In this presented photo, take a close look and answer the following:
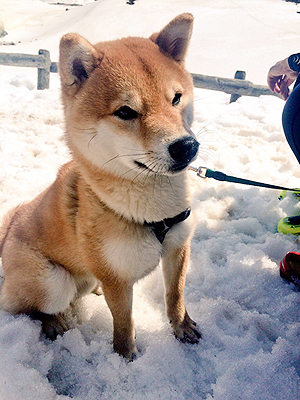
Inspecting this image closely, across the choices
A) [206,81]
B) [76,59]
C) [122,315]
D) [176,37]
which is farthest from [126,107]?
[206,81]

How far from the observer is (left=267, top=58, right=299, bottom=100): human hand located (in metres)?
2.90

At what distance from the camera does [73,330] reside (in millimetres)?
1822

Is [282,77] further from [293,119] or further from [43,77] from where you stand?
[43,77]


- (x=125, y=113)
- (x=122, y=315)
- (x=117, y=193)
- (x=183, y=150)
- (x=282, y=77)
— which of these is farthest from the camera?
(x=282, y=77)

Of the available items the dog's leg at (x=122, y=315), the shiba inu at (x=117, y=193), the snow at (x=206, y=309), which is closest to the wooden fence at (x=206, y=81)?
the snow at (x=206, y=309)

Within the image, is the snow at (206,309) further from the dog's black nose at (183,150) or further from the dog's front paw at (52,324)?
the dog's black nose at (183,150)

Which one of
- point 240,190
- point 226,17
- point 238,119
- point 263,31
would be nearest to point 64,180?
point 240,190

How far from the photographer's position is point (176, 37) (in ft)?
5.59

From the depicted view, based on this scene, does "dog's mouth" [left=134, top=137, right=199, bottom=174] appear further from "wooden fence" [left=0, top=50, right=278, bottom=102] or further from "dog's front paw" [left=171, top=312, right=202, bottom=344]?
"wooden fence" [left=0, top=50, right=278, bottom=102]

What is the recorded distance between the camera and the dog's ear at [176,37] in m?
1.67

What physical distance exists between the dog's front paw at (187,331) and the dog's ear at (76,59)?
150 centimetres

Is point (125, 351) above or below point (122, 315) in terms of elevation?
below

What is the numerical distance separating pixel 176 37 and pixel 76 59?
0.59m

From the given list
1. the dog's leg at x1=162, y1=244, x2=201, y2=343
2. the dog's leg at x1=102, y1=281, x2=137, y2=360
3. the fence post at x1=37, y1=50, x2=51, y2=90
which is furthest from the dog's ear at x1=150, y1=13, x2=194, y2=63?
the fence post at x1=37, y1=50, x2=51, y2=90
